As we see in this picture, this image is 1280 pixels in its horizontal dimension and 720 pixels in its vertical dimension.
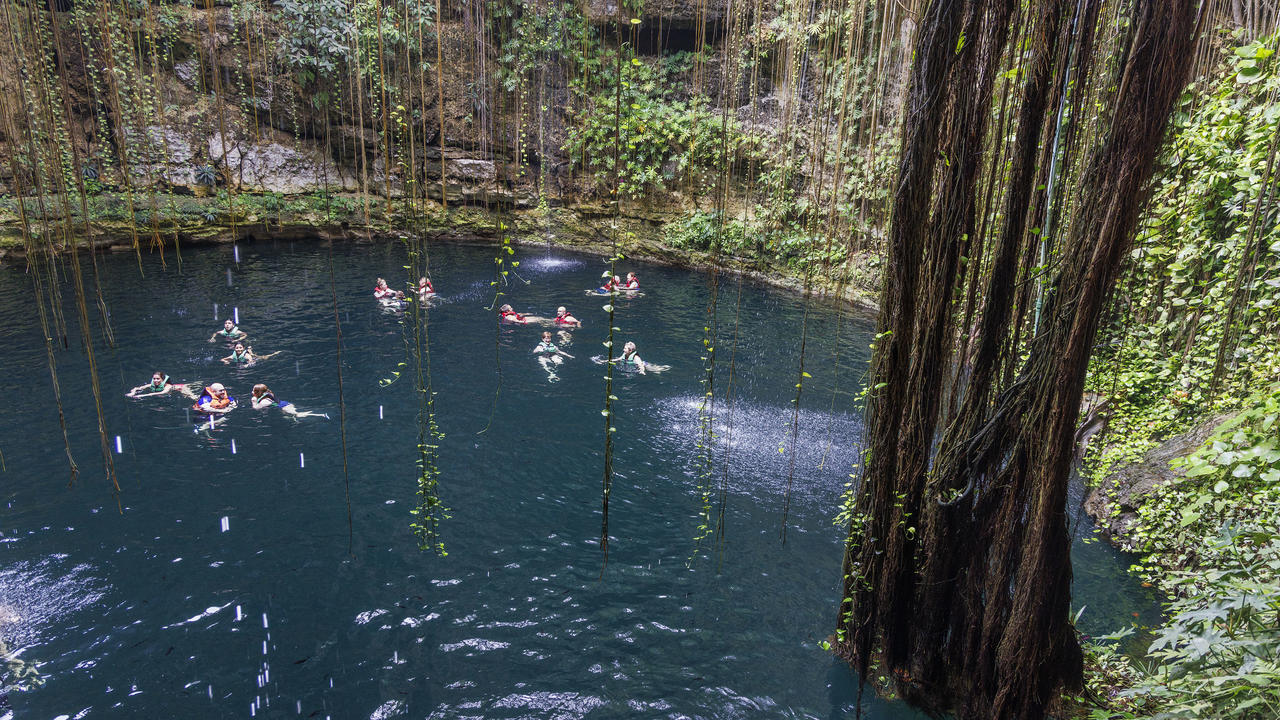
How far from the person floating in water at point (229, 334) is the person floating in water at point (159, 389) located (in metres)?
1.54

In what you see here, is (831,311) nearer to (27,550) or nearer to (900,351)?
(900,351)

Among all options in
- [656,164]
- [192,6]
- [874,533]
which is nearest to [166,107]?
[192,6]

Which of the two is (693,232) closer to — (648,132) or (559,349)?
(648,132)

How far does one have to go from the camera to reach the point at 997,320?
2.71 m

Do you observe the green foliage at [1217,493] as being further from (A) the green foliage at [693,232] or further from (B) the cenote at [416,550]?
(A) the green foliage at [693,232]

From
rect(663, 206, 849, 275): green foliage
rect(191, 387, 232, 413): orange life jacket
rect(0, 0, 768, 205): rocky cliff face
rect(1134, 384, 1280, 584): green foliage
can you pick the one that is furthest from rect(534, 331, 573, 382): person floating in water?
rect(1134, 384, 1280, 584): green foliage

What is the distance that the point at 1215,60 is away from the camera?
5590 millimetres

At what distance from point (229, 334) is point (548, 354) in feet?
15.0

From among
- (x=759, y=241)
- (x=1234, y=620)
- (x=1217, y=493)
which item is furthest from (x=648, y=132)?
(x=1234, y=620)

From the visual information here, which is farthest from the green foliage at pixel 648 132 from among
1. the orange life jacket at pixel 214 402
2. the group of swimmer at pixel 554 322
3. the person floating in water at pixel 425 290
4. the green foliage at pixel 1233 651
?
the green foliage at pixel 1233 651

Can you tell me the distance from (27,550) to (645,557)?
4667 mm

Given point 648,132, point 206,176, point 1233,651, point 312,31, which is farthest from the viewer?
point 648,132

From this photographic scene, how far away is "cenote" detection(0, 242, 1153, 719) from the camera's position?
3867 mm

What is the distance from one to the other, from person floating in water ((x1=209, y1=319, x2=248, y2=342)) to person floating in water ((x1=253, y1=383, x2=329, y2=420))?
2223 millimetres
